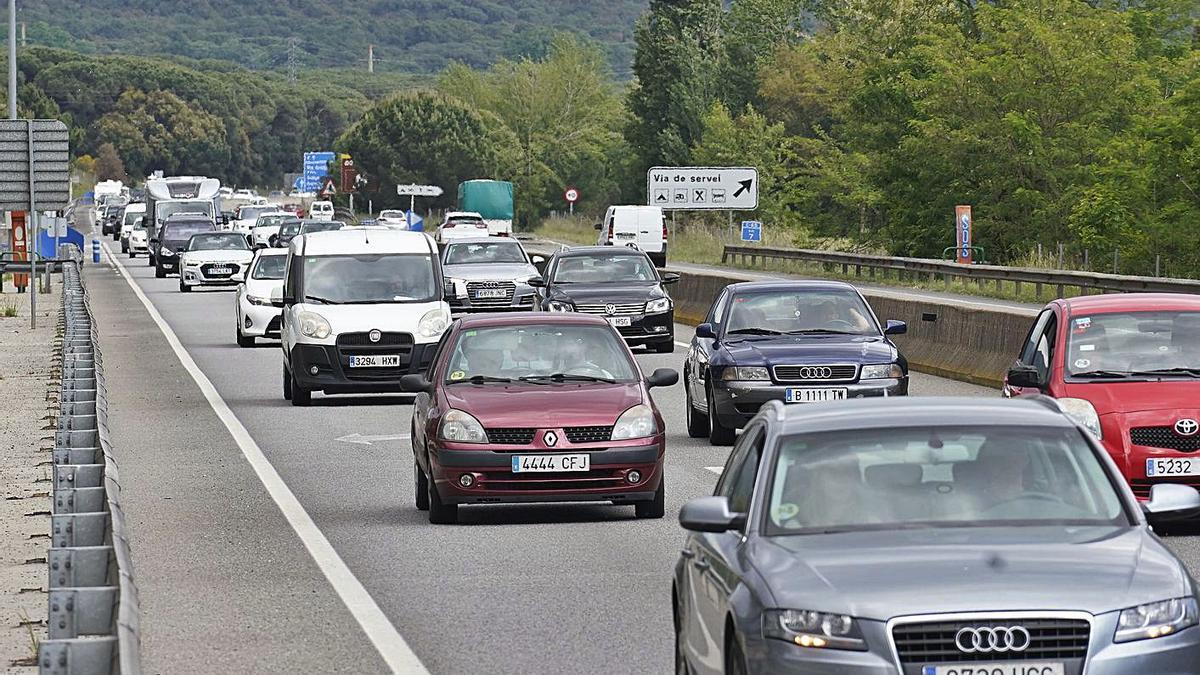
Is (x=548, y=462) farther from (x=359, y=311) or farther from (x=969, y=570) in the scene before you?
(x=359, y=311)

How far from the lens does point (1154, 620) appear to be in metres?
6.53

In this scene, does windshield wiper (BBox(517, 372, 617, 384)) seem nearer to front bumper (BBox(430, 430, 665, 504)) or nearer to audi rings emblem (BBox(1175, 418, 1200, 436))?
front bumper (BBox(430, 430, 665, 504))

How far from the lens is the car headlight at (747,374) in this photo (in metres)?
19.1

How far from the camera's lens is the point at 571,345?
50.8 ft

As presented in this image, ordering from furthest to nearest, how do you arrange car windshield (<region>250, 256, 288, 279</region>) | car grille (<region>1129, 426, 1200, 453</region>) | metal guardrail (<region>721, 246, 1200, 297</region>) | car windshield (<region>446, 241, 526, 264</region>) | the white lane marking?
car windshield (<region>446, 241, 526, 264</region>) < metal guardrail (<region>721, 246, 1200, 297</region>) < car windshield (<region>250, 256, 288, 279</region>) < car grille (<region>1129, 426, 1200, 453</region>) < the white lane marking

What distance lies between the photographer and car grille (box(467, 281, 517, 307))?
41.9 metres

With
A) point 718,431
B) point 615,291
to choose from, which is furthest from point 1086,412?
point 615,291

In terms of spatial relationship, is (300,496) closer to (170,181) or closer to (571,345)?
(571,345)

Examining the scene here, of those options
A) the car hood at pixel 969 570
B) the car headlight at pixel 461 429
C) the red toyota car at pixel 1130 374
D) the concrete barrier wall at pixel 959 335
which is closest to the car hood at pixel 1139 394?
the red toyota car at pixel 1130 374

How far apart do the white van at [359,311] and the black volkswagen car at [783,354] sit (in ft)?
14.2

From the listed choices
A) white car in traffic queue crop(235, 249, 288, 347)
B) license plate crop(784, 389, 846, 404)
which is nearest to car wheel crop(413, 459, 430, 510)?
license plate crop(784, 389, 846, 404)

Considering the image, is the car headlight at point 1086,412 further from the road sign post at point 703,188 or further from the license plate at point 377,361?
the road sign post at point 703,188

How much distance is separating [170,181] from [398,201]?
77363 mm

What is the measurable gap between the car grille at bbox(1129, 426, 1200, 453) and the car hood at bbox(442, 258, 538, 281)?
28897 millimetres
